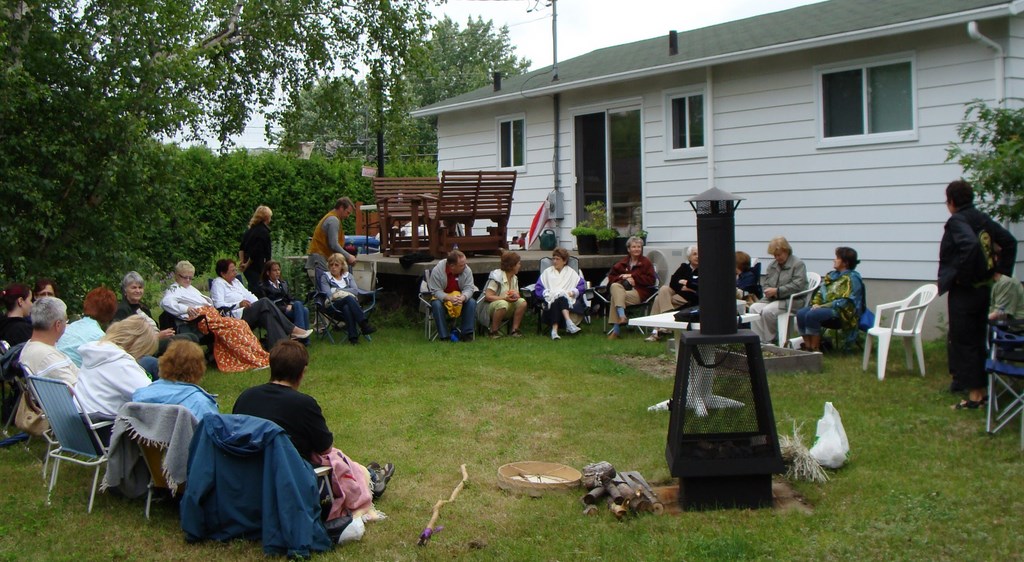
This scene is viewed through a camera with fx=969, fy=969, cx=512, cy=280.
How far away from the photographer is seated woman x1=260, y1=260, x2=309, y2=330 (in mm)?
10594

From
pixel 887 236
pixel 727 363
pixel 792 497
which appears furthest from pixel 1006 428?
pixel 887 236

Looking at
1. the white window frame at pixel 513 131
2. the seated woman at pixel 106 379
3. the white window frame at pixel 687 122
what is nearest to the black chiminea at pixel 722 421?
the seated woman at pixel 106 379

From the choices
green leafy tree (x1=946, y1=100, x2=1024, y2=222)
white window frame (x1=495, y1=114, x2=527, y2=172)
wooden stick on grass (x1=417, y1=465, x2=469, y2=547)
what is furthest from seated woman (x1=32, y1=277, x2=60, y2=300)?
white window frame (x1=495, y1=114, x2=527, y2=172)

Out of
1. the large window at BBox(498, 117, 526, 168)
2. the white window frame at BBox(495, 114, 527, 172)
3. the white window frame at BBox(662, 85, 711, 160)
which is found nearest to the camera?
the white window frame at BBox(662, 85, 711, 160)

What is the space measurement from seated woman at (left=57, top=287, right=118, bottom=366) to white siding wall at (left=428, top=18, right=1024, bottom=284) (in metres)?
7.29

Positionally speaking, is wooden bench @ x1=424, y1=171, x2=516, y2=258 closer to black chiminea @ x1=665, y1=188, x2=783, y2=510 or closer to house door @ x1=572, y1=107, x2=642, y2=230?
house door @ x1=572, y1=107, x2=642, y2=230

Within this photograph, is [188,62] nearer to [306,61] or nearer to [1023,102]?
[306,61]

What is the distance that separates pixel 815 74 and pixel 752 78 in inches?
33.3

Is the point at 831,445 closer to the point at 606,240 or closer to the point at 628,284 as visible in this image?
the point at 628,284

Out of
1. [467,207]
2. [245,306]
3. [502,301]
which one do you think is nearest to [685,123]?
[467,207]

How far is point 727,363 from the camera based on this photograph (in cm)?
499

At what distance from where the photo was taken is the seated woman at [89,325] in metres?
Result: 6.71

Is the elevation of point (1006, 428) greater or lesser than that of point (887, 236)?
lesser

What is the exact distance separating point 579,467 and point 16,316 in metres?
4.36
